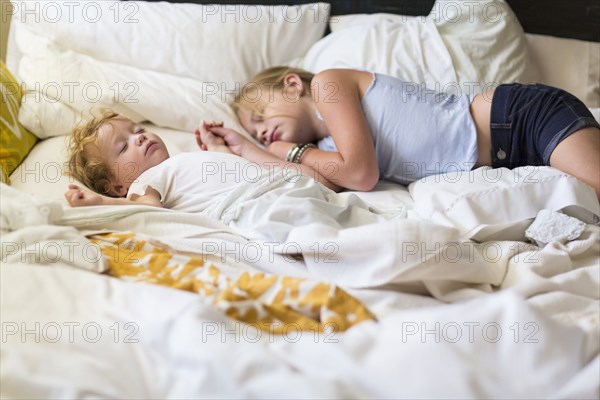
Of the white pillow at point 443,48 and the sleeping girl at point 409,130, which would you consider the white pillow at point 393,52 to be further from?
the sleeping girl at point 409,130

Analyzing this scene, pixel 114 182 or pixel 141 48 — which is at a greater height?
pixel 141 48

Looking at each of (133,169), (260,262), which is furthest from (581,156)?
(133,169)

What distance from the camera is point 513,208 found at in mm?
1286

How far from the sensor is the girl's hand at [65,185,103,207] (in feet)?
4.22

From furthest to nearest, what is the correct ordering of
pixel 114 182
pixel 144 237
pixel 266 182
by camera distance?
pixel 114 182
pixel 266 182
pixel 144 237

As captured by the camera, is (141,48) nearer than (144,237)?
No

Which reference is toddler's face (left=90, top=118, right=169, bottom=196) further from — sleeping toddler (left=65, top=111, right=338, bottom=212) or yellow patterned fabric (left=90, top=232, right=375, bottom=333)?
yellow patterned fabric (left=90, top=232, right=375, bottom=333)

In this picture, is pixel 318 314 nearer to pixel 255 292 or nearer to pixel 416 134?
pixel 255 292

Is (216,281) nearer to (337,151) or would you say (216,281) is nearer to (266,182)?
(266,182)

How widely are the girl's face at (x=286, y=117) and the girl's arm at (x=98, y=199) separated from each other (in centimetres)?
41

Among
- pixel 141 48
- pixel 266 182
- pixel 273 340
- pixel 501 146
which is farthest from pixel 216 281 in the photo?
pixel 141 48

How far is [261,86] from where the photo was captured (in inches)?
70.8

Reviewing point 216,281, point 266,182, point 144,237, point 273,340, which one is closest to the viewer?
point 273,340

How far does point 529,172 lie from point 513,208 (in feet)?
0.45
